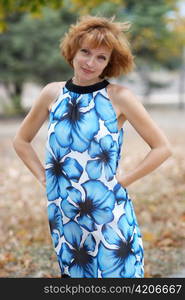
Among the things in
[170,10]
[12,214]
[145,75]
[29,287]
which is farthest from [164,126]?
[29,287]

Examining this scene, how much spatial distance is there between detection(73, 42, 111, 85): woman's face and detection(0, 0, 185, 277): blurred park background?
0.86 m

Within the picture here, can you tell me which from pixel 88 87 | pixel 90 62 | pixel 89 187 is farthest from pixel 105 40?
pixel 89 187

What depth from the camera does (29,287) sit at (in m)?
2.69

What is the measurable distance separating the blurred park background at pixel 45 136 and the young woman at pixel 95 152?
0.86 metres

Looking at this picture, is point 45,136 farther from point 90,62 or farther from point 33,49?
point 90,62

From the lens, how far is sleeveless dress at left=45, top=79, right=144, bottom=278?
2.34 m

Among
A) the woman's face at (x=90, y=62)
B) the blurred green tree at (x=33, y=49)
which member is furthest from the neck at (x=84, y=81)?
the blurred green tree at (x=33, y=49)

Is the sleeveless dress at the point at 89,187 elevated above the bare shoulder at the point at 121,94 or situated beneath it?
situated beneath

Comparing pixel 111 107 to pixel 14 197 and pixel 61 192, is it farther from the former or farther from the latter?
pixel 14 197

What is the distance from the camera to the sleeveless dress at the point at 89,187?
2.34 metres

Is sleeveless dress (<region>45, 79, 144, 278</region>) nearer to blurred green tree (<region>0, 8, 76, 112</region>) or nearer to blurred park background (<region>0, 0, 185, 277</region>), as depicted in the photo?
blurred park background (<region>0, 0, 185, 277</region>)


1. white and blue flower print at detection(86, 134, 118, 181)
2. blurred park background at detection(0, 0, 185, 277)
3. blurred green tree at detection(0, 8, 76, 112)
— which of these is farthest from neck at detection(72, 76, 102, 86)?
blurred green tree at detection(0, 8, 76, 112)

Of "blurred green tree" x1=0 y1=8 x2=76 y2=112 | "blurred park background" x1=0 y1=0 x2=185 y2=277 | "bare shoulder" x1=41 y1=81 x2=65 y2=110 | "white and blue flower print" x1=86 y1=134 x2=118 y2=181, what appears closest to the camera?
"white and blue flower print" x1=86 y1=134 x2=118 y2=181

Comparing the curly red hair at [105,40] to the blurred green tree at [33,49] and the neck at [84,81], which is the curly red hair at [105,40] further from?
the blurred green tree at [33,49]
